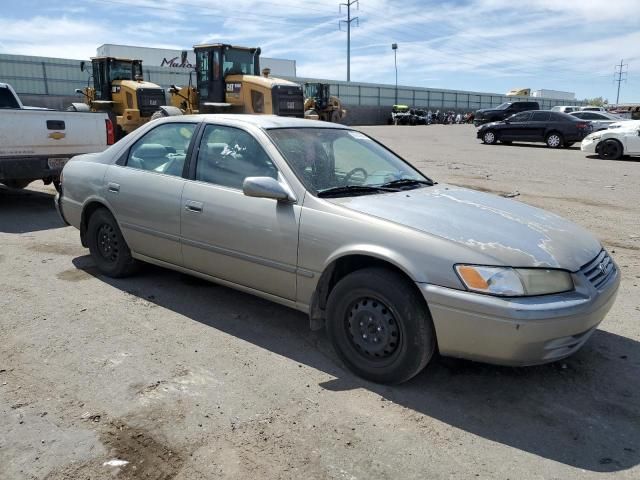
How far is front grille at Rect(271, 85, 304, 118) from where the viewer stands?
52.5 feet

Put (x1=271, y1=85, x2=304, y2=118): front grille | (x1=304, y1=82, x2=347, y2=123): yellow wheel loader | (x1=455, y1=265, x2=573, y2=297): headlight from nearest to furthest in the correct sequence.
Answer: (x1=455, y1=265, x2=573, y2=297): headlight
(x1=271, y1=85, x2=304, y2=118): front grille
(x1=304, y1=82, x2=347, y2=123): yellow wheel loader

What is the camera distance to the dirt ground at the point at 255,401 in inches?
104

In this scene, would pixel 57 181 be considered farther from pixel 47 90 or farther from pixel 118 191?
pixel 47 90

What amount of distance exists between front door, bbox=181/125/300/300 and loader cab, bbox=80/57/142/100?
16.1 metres

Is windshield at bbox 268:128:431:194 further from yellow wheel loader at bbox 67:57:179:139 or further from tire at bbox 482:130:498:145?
tire at bbox 482:130:498:145

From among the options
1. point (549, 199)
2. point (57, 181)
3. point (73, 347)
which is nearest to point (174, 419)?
point (73, 347)

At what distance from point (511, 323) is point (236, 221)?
201 centimetres

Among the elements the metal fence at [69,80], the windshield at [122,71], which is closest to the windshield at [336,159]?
the windshield at [122,71]

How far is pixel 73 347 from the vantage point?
3.84 m

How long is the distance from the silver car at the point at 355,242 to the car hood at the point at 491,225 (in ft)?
0.04

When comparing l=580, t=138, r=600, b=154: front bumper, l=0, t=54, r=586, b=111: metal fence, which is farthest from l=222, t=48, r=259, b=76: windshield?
l=0, t=54, r=586, b=111: metal fence

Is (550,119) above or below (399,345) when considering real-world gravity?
above

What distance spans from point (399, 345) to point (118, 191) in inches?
118

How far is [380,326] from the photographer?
3303 mm
